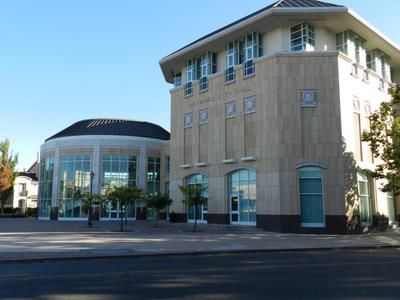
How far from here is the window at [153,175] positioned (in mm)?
50831

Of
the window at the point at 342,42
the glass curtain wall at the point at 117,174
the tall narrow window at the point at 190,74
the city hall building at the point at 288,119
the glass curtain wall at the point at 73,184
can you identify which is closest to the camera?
the city hall building at the point at 288,119

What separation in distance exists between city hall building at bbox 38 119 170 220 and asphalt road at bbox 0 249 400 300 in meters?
34.5

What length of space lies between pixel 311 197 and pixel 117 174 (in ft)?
87.4

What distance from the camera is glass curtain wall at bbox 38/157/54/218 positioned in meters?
51.1

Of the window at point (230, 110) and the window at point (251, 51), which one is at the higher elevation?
the window at point (251, 51)

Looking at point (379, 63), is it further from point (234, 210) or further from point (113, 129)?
point (113, 129)

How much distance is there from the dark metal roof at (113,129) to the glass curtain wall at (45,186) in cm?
331

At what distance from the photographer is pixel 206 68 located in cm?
3669

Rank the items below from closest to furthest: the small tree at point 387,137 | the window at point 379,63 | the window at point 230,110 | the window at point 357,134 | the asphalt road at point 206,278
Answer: the asphalt road at point 206,278 → the small tree at point 387,137 → the window at point 357,134 → the window at point 230,110 → the window at point 379,63

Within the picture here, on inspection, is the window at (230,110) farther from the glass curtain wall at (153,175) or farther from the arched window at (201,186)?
the glass curtain wall at (153,175)

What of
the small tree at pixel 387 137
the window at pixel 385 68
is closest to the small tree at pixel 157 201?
the small tree at pixel 387 137

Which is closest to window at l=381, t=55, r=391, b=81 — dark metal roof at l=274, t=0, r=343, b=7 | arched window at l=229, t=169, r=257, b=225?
dark metal roof at l=274, t=0, r=343, b=7

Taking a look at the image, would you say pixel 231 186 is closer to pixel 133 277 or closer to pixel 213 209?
pixel 213 209

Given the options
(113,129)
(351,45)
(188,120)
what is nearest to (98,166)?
(113,129)
